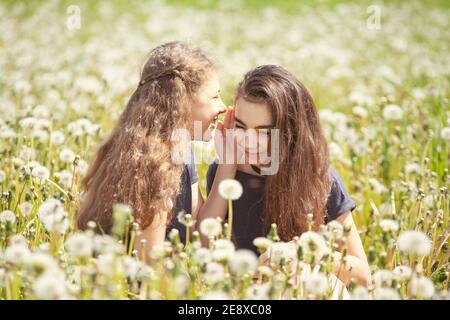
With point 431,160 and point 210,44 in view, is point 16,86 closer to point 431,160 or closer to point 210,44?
point 431,160

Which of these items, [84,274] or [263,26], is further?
[263,26]

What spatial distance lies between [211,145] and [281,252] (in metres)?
1.56

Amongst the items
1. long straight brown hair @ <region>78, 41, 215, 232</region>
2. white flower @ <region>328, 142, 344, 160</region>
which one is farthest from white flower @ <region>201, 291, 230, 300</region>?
white flower @ <region>328, 142, 344, 160</region>

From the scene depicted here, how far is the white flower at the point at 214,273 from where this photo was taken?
1.59 metres

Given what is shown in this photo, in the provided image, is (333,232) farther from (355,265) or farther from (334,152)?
(334,152)

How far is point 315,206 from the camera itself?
8.14ft

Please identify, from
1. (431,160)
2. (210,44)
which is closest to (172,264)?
(431,160)

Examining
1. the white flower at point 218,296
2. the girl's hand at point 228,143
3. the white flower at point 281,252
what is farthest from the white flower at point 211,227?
the girl's hand at point 228,143

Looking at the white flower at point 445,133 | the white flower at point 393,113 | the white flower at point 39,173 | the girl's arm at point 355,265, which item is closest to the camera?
the girl's arm at point 355,265

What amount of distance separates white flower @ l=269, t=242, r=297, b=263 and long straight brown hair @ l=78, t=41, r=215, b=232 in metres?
0.60

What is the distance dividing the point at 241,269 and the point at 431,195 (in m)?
1.37

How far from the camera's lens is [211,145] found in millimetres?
3279

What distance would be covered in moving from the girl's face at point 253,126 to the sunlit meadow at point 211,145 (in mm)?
349

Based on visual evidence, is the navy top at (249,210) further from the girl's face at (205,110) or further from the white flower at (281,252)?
the white flower at (281,252)
